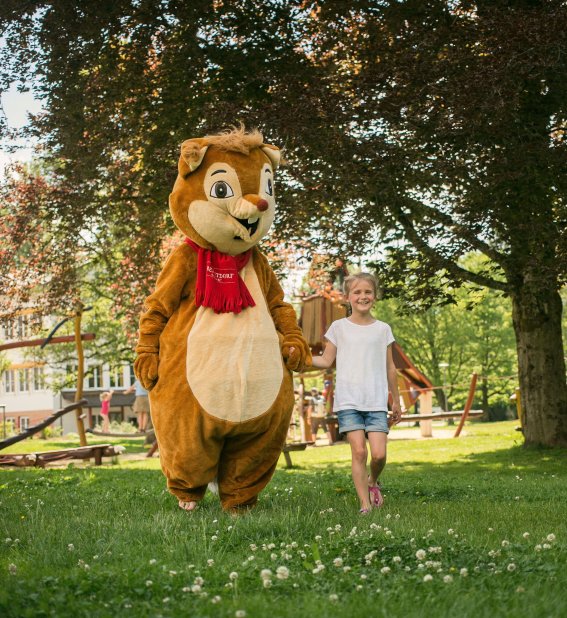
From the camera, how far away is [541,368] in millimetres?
14766

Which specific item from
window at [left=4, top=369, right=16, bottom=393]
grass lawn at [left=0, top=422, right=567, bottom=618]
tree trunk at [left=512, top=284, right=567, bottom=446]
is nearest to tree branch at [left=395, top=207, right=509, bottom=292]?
tree trunk at [left=512, top=284, right=567, bottom=446]

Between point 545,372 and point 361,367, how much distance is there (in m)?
8.39

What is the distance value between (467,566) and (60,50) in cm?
1086

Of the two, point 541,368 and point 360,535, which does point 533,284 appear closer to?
point 541,368

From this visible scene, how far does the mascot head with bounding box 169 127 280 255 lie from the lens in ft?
22.5

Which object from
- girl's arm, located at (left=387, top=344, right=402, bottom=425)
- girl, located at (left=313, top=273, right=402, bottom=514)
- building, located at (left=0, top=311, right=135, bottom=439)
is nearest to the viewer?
girl, located at (left=313, top=273, right=402, bottom=514)

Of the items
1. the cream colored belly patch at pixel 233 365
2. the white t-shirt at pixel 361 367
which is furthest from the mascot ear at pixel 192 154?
the white t-shirt at pixel 361 367

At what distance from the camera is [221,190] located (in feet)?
22.6

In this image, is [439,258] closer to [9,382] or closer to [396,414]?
[396,414]

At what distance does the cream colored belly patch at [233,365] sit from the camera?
A: 6488 millimetres

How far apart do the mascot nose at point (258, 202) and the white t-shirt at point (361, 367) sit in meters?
1.26

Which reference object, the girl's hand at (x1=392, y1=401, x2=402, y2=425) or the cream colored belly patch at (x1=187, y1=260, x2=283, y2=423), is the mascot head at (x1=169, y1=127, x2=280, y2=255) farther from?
the girl's hand at (x1=392, y1=401, x2=402, y2=425)

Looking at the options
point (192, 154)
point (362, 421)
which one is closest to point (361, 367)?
point (362, 421)

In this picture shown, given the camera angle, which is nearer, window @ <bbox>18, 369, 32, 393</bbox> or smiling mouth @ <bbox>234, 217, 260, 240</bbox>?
smiling mouth @ <bbox>234, 217, 260, 240</bbox>
